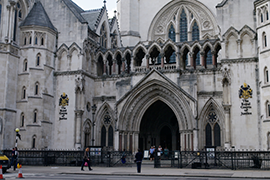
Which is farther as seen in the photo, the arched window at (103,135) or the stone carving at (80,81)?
the arched window at (103,135)

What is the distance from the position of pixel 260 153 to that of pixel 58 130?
1861cm

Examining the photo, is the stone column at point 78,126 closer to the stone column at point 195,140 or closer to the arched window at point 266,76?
the stone column at point 195,140

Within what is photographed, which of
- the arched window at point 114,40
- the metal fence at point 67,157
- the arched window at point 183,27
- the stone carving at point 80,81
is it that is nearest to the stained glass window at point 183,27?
the arched window at point 183,27

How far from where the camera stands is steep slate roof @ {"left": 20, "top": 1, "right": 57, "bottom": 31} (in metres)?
34.1

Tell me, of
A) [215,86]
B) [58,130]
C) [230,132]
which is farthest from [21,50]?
[230,132]

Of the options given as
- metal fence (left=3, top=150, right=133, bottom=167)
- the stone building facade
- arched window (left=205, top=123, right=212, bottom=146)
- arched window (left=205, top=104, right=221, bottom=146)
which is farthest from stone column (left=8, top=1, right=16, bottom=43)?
arched window (left=205, top=123, right=212, bottom=146)

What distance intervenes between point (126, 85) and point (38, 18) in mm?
10584

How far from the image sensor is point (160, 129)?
39.9 metres

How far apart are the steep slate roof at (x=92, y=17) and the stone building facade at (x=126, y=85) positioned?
0.26 m

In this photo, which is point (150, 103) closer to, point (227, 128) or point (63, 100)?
point (227, 128)

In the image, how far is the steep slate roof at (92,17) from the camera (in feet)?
128

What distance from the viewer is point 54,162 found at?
2859 cm

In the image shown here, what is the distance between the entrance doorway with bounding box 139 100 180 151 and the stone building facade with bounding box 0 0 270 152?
0.11 meters

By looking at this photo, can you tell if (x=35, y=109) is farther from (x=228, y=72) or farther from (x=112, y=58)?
(x=228, y=72)
